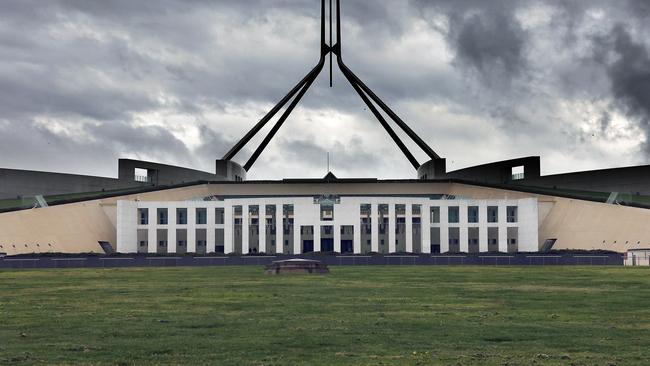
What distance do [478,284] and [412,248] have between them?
5544cm

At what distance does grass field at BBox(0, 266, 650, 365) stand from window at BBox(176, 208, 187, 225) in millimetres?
55459

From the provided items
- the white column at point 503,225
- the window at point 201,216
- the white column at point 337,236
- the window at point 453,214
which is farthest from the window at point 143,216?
the white column at point 503,225

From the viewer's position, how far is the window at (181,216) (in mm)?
95500

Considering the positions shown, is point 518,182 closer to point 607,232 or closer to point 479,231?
point 479,231

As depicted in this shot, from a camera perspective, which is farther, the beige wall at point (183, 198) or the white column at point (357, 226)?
the white column at point (357, 226)

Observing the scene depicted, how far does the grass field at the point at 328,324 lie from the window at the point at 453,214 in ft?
182

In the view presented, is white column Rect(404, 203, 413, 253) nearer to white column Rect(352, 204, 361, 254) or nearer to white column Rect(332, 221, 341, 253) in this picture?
white column Rect(352, 204, 361, 254)

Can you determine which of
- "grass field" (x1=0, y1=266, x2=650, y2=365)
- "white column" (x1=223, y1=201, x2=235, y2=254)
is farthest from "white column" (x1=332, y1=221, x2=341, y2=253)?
"grass field" (x1=0, y1=266, x2=650, y2=365)

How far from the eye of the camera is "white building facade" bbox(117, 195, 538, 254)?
92.9 m

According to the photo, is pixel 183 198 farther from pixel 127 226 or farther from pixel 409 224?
pixel 409 224

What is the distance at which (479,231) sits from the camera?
9394 cm

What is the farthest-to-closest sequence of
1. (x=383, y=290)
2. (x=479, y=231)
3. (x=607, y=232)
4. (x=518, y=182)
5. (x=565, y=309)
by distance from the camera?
(x=518, y=182)
(x=479, y=231)
(x=607, y=232)
(x=383, y=290)
(x=565, y=309)

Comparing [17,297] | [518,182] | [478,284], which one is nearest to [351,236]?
[518,182]

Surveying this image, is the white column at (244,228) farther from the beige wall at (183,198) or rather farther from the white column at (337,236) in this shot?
the beige wall at (183,198)
